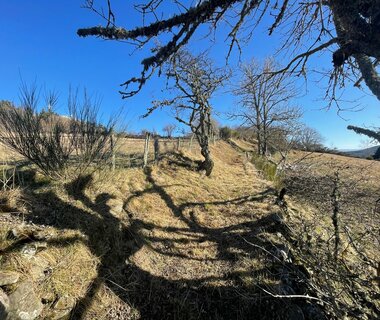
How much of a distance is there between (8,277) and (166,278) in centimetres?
259

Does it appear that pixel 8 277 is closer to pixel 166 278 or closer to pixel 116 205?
pixel 166 278

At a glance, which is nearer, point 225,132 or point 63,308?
point 63,308

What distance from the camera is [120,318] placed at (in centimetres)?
422

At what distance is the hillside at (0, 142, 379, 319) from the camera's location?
4.12 meters

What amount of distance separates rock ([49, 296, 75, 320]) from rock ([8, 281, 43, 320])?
209 millimetres

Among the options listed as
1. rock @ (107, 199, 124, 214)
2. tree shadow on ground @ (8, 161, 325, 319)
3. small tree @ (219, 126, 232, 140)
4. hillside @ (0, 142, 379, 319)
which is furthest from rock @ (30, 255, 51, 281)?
small tree @ (219, 126, 232, 140)

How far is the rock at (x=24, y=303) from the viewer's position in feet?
11.3

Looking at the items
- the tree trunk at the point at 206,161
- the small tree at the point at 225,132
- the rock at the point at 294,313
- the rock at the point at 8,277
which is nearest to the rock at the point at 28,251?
the rock at the point at 8,277

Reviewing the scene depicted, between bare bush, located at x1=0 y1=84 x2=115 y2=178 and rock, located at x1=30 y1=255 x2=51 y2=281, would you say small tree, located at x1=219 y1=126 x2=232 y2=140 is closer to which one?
bare bush, located at x1=0 y1=84 x2=115 y2=178

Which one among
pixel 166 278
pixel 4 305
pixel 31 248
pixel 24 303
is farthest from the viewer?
pixel 166 278

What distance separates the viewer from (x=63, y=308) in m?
3.94

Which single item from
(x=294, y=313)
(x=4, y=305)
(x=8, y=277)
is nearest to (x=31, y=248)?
(x=8, y=277)

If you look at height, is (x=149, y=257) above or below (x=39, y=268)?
below

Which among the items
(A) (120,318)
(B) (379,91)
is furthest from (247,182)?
(B) (379,91)
